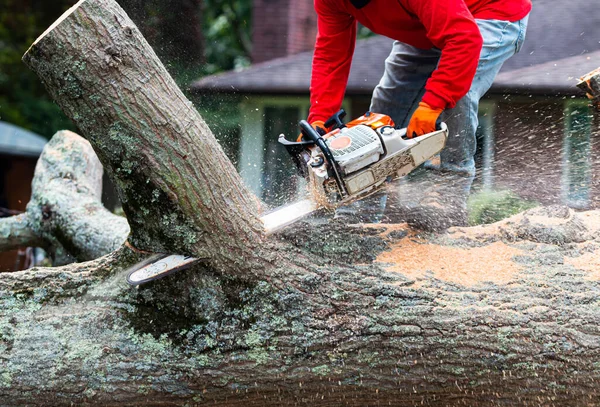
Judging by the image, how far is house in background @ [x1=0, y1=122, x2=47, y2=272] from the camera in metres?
8.49

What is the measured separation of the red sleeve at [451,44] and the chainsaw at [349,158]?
0.56 feet

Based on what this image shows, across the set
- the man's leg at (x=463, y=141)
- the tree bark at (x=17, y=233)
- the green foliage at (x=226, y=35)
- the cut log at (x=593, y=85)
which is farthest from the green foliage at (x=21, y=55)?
the cut log at (x=593, y=85)

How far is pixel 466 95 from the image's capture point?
2959 millimetres

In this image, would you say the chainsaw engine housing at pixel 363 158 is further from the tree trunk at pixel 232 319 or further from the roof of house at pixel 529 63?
the roof of house at pixel 529 63

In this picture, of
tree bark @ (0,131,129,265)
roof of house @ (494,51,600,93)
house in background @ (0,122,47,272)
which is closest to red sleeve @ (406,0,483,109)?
tree bark @ (0,131,129,265)

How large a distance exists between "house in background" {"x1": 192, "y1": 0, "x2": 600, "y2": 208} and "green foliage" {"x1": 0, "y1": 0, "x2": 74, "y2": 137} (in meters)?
4.82

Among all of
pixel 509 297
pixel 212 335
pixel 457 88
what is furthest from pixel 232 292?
pixel 457 88

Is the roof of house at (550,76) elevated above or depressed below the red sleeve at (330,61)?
below

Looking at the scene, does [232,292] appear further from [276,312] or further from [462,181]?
[462,181]

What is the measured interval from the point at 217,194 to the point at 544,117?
743 centimetres

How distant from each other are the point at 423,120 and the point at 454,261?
590 millimetres

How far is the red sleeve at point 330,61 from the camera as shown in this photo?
9.90 ft

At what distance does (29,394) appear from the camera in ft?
6.77

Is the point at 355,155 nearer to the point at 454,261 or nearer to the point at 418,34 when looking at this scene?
the point at 454,261
